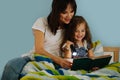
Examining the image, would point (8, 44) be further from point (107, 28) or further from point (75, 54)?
point (107, 28)

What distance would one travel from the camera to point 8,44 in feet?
6.68

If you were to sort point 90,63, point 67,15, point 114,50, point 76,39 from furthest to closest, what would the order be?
point 114,50 → point 76,39 → point 67,15 → point 90,63

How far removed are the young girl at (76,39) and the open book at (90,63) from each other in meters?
0.26

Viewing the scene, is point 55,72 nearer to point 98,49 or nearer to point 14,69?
point 14,69

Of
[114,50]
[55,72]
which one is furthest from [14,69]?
[114,50]

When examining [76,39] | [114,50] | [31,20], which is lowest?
[114,50]

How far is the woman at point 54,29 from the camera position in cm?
161

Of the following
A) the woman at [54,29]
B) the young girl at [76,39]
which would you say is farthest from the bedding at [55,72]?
the young girl at [76,39]

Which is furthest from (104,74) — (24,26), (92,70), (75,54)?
(24,26)

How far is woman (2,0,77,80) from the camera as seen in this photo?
1609mm

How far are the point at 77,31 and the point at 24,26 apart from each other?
0.48m

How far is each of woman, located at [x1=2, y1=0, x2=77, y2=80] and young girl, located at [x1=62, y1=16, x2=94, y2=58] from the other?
46 mm

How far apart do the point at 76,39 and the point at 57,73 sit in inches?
19.9

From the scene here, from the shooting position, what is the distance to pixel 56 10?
1.64 m
